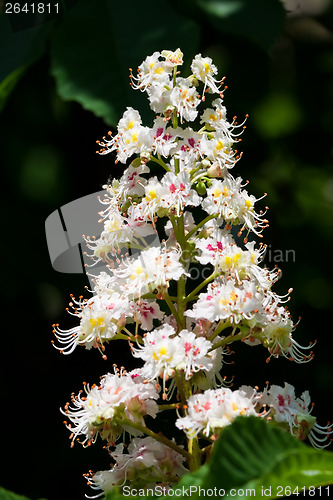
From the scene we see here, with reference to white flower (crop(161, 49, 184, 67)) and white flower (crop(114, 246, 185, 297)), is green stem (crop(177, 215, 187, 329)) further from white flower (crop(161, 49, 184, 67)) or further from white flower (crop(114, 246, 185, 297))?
white flower (crop(161, 49, 184, 67))

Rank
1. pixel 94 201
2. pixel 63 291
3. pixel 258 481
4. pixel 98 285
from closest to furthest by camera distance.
→ pixel 258 481 → pixel 98 285 → pixel 94 201 → pixel 63 291

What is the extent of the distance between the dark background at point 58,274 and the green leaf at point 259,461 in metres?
1.04

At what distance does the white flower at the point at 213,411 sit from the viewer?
1.18 m

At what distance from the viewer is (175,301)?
137 centimetres

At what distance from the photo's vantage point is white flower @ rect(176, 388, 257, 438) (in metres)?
1.18

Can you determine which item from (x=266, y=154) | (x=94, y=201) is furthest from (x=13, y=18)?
(x=266, y=154)

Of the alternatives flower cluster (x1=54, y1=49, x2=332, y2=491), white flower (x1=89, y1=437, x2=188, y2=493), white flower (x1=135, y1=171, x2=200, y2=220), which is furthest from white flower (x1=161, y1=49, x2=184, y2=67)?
white flower (x1=89, y1=437, x2=188, y2=493)

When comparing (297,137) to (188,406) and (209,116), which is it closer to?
(209,116)

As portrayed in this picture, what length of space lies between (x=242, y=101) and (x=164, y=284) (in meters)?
1.03

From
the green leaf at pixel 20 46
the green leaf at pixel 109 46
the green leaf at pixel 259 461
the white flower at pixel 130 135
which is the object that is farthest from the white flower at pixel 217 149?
the green leaf at pixel 259 461

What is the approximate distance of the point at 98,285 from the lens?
55.5 inches

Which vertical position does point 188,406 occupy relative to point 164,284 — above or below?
below

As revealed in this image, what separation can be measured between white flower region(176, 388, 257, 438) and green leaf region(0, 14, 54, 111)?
835 mm

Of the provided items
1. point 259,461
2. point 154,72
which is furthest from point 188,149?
point 259,461
